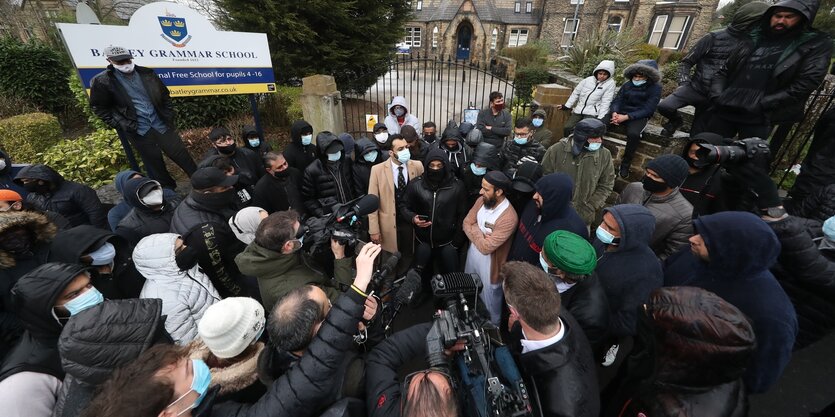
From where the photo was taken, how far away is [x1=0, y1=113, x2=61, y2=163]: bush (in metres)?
5.85

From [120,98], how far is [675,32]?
30199mm

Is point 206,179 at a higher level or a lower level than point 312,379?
higher

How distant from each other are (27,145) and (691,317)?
33.0 feet

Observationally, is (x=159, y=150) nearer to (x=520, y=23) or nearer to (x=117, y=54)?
(x=117, y=54)

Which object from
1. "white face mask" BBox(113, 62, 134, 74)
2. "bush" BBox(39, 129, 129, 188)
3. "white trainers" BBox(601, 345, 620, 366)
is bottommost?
"white trainers" BBox(601, 345, 620, 366)

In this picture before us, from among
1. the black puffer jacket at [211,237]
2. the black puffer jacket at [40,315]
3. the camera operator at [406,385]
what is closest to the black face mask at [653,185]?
the camera operator at [406,385]

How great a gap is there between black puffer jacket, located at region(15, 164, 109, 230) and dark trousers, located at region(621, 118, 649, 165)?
22.5 feet

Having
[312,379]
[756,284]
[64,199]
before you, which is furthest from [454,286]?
[64,199]

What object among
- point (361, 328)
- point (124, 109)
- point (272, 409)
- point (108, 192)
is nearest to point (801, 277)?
point (361, 328)

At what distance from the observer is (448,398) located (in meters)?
1.28

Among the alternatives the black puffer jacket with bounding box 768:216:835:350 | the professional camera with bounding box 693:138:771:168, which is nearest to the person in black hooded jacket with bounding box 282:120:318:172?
the professional camera with bounding box 693:138:771:168

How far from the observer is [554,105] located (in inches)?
228

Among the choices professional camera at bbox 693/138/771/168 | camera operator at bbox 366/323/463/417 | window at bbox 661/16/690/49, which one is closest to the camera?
camera operator at bbox 366/323/463/417

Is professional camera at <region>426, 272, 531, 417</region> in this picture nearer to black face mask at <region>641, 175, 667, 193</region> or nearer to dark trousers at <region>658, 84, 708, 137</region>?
black face mask at <region>641, 175, 667, 193</region>
